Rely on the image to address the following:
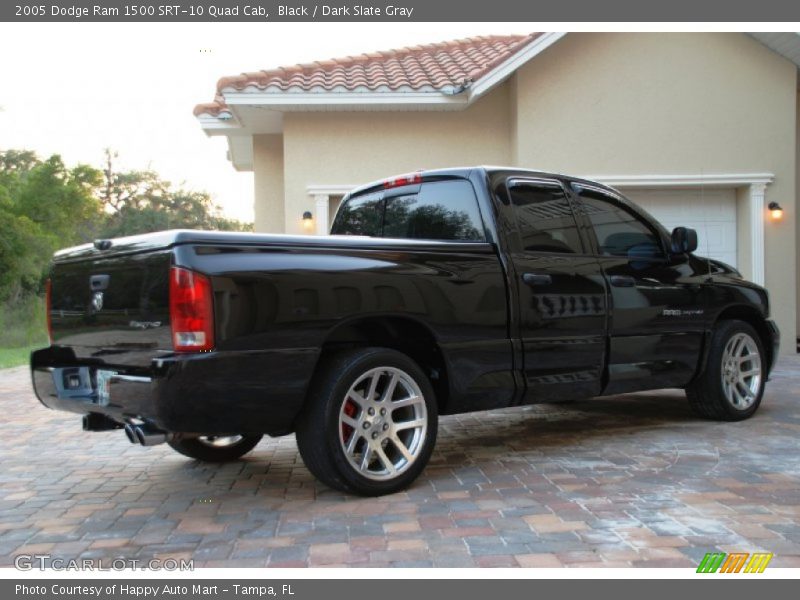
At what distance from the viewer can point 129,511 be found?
4.18 metres

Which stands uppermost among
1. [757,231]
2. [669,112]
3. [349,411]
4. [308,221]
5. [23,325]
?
[669,112]

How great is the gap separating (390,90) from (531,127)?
2.12m

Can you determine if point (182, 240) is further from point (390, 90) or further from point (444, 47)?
point (444, 47)

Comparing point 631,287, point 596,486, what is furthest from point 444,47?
point 596,486

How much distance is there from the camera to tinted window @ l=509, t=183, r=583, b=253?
5047 mm

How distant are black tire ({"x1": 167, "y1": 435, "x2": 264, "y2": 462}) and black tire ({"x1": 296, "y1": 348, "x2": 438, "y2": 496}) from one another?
3.62ft

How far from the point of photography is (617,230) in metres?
5.67

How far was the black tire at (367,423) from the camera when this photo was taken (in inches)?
158

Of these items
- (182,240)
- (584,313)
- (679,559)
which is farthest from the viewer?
(584,313)

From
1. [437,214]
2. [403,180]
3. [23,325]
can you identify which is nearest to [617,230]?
[437,214]

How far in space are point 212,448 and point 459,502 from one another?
1.91 m

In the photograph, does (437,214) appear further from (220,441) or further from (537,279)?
(220,441)

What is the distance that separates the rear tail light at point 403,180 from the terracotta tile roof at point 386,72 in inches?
217

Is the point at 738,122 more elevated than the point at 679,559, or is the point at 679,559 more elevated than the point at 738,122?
the point at 738,122
